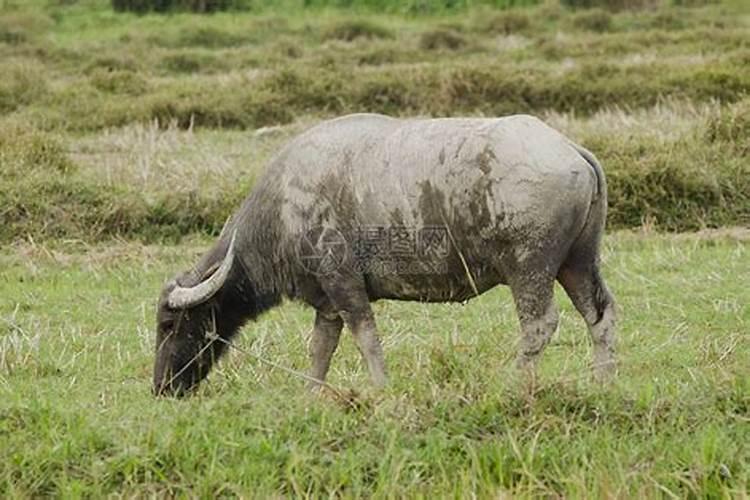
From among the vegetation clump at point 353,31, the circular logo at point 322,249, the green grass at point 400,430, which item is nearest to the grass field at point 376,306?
the green grass at point 400,430

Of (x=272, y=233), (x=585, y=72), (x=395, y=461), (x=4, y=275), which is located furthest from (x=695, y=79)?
(x=395, y=461)

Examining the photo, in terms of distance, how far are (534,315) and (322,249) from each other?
828 millimetres

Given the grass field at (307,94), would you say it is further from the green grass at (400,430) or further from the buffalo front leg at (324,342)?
the buffalo front leg at (324,342)

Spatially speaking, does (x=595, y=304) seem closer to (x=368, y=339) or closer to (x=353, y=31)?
(x=368, y=339)

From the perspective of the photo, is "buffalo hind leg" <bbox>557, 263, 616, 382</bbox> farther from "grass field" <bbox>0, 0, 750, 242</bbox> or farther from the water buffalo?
"grass field" <bbox>0, 0, 750, 242</bbox>

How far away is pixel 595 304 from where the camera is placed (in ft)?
16.7

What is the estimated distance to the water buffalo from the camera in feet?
15.6

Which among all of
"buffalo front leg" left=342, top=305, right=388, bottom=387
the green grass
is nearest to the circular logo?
"buffalo front leg" left=342, top=305, right=388, bottom=387

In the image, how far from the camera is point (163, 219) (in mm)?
9109

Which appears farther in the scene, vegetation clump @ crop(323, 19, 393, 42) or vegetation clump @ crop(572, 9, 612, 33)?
vegetation clump @ crop(572, 9, 612, 33)

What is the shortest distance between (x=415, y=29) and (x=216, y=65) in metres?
4.67

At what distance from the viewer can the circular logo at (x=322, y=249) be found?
5.07 metres

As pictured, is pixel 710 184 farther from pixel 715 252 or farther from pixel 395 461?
pixel 395 461

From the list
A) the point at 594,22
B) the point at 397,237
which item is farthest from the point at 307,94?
the point at 397,237
